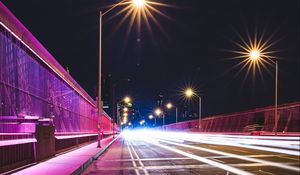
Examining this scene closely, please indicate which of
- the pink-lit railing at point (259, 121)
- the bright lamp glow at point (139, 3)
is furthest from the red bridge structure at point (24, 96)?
the pink-lit railing at point (259, 121)

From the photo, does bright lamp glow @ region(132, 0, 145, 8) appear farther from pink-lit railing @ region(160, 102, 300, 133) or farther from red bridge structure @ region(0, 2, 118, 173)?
pink-lit railing @ region(160, 102, 300, 133)

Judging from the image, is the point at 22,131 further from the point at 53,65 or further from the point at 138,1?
the point at 138,1

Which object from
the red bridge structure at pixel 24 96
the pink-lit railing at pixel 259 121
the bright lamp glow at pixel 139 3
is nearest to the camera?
the red bridge structure at pixel 24 96

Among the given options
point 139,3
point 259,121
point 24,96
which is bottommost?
point 259,121

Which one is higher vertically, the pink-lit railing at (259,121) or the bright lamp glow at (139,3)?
the bright lamp glow at (139,3)

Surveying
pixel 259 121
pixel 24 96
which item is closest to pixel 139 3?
pixel 24 96

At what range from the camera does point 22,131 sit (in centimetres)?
1702

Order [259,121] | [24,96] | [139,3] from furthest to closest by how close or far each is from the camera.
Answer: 1. [259,121]
2. [139,3]
3. [24,96]

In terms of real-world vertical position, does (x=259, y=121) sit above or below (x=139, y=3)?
below

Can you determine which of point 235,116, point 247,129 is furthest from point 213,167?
point 235,116

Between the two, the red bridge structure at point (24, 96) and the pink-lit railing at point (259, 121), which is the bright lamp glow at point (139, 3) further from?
the pink-lit railing at point (259, 121)

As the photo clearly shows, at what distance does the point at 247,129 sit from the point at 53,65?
1674 inches

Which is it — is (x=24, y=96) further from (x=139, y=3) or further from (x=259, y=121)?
(x=259, y=121)

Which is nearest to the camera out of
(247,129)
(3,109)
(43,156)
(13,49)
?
(3,109)
